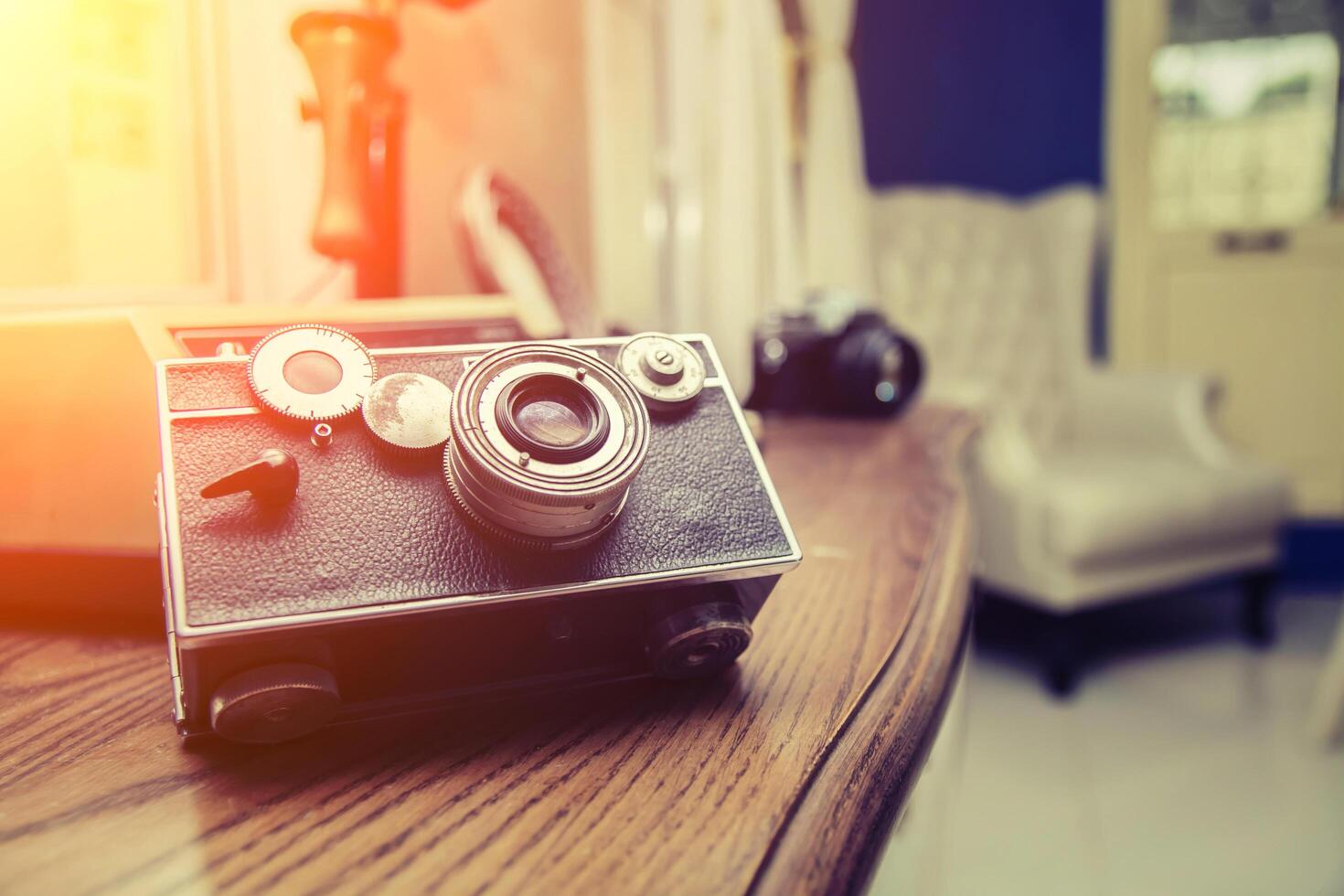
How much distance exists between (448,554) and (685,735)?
0.31ft

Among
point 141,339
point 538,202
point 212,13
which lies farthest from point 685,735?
point 538,202

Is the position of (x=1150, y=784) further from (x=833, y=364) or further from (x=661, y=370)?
(x=661, y=370)

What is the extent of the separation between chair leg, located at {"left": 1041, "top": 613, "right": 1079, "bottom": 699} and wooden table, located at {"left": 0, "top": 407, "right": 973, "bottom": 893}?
1.47 metres

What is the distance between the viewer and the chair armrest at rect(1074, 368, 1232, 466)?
201 centimetres

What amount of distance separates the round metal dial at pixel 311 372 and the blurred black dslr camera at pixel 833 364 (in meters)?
0.88

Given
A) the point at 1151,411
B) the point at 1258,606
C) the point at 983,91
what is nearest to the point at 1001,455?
the point at 1151,411

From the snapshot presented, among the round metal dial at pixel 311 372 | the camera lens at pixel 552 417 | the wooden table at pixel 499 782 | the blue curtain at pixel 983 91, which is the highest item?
the blue curtain at pixel 983 91

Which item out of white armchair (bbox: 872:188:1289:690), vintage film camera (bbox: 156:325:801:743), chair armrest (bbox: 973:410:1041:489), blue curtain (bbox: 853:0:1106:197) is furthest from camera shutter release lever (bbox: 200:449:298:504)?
blue curtain (bbox: 853:0:1106:197)

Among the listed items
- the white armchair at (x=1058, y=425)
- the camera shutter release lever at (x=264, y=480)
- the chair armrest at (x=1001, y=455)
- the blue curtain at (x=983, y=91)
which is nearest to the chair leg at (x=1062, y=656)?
the white armchair at (x=1058, y=425)

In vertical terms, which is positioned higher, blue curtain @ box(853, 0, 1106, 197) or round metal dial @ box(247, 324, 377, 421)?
blue curtain @ box(853, 0, 1106, 197)

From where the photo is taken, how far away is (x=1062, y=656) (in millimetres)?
1704

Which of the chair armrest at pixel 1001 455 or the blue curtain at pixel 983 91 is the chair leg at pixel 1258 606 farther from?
the blue curtain at pixel 983 91

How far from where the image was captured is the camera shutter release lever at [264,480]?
260mm

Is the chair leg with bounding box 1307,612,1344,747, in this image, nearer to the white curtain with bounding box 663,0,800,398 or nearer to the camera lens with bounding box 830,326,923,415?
the camera lens with bounding box 830,326,923,415
